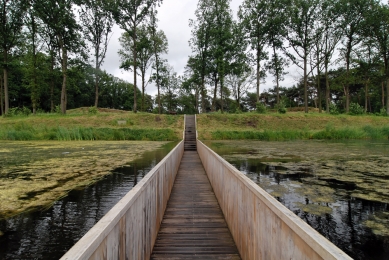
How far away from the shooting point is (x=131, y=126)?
27.5 meters

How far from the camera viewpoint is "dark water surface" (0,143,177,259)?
146 inches

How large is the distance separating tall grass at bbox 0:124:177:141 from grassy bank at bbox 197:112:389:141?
4.50 m

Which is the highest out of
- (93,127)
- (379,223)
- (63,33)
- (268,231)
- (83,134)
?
(63,33)

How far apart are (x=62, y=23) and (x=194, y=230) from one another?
33.0m

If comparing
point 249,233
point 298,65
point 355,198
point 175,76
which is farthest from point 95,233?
point 175,76

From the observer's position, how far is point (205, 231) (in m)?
4.12

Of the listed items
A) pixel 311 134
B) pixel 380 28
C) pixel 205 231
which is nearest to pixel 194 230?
pixel 205 231

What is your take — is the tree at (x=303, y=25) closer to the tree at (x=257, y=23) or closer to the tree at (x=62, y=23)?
the tree at (x=257, y=23)

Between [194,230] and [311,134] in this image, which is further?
[311,134]

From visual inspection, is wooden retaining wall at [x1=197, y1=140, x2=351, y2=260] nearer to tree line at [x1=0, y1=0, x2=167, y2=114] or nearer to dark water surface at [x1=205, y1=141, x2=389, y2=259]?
dark water surface at [x1=205, y1=141, x2=389, y2=259]

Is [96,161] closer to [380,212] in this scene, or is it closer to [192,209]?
[192,209]

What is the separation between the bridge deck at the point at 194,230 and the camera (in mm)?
3381

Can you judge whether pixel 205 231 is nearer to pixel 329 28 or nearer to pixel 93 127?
pixel 93 127

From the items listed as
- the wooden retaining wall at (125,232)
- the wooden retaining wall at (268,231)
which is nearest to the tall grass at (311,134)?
the wooden retaining wall at (268,231)
